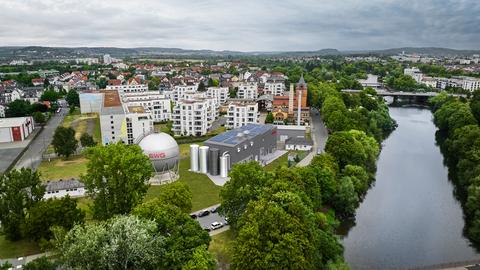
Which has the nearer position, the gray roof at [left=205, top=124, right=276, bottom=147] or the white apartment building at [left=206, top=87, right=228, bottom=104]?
the gray roof at [left=205, top=124, right=276, bottom=147]

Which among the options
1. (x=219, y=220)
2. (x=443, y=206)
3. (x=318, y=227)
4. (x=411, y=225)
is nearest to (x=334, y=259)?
(x=318, y=227)

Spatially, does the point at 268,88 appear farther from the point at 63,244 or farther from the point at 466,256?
the point at 63,244

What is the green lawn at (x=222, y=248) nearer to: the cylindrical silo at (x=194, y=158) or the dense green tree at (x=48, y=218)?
the dense green tree at (x=48, y=218)

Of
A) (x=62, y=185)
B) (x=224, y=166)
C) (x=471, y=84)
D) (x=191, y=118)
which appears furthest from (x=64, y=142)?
(x=471, y=84)

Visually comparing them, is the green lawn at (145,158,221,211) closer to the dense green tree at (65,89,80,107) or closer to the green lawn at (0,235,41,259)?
the green lawn at (0,235,41,259)

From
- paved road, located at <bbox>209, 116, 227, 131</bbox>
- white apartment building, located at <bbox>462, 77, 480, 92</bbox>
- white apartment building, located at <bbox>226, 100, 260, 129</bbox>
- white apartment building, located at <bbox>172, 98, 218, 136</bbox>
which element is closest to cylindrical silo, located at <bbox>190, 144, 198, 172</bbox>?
white apartment building, located at <bbox>172, 98, 218, 136</bbox>

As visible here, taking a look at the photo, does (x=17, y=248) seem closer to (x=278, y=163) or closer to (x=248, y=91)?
(x=278, y=163)

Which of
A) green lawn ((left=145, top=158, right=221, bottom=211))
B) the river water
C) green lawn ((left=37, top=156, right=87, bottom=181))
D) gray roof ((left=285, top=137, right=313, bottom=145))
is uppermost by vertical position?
gray roof ((left=285, top=137, right=313, bottom=145))
